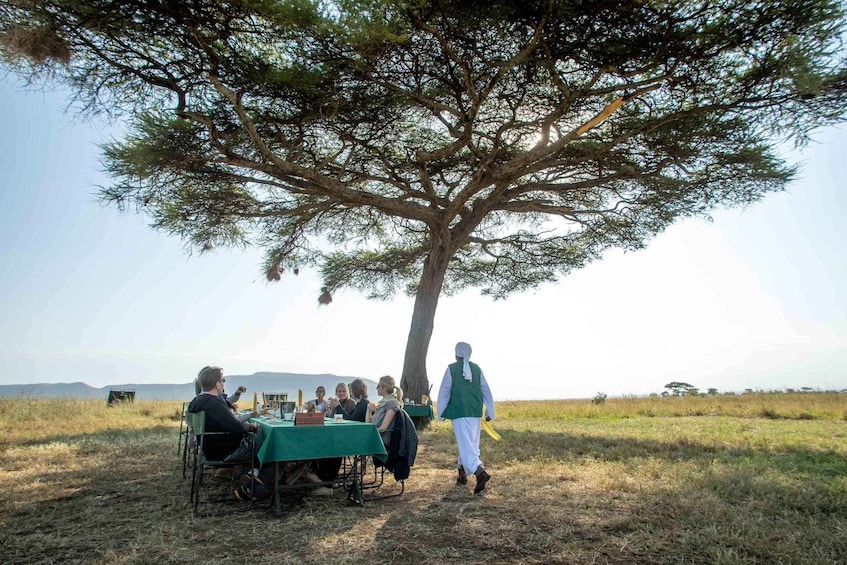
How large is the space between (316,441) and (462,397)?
1807 mm

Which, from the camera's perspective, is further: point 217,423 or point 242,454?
point 242,454

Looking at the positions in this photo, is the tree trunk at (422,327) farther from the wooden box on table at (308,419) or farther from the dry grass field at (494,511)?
the wooden box on table at (308,419)

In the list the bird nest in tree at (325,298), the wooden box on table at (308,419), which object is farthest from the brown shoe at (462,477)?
the bird nest in tree at (325,298)

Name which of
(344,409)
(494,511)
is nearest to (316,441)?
(494,511)

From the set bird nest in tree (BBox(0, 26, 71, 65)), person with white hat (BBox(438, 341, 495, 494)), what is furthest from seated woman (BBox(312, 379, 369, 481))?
bird nest in tree (BBox(0, 26, 71, 65))

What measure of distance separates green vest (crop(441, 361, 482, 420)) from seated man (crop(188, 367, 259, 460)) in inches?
81.4

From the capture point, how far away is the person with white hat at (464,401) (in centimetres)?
580

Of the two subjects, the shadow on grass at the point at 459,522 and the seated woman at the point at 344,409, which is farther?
the seated woman at the point at 344,409

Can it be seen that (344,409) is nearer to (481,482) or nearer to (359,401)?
(359,401)

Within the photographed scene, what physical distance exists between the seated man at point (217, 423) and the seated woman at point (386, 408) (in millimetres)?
1182

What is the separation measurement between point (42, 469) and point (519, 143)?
372 inches

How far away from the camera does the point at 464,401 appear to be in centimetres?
589

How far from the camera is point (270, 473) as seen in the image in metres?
5.14

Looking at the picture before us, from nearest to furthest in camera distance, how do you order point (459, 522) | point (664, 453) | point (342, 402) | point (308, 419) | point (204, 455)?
point (459, 522) → point (308, 419) → point (204, 455) → point (342, 402) → point (664, 453)
